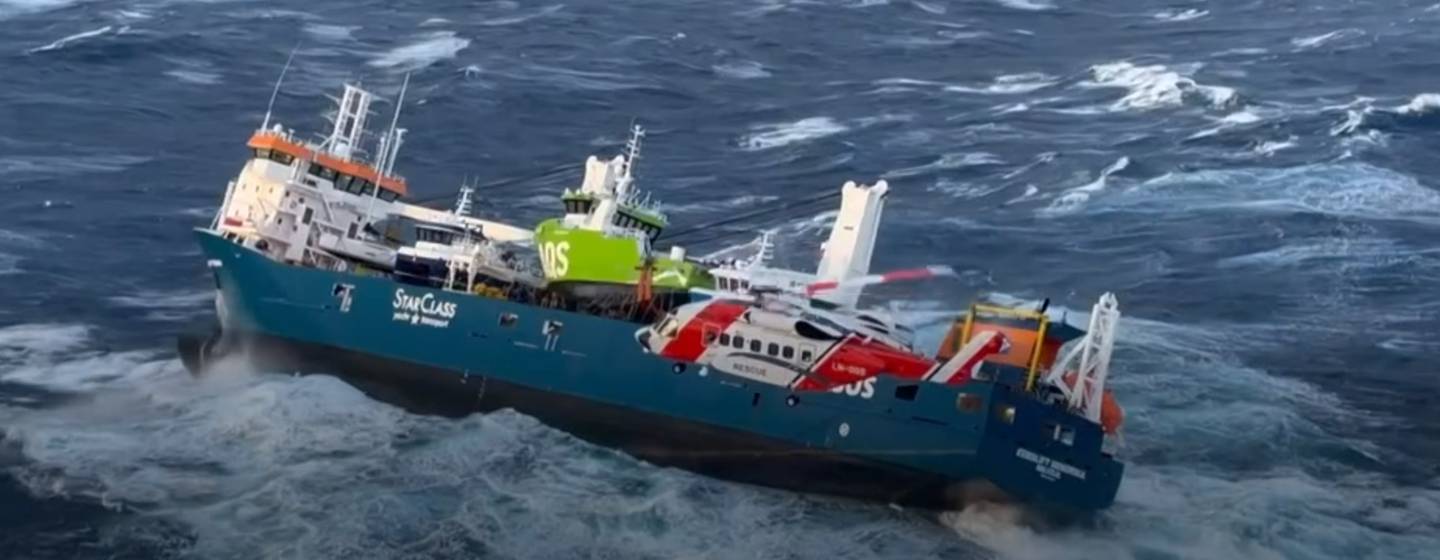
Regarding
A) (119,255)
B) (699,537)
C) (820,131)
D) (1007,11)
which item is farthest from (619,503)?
(1007,11)

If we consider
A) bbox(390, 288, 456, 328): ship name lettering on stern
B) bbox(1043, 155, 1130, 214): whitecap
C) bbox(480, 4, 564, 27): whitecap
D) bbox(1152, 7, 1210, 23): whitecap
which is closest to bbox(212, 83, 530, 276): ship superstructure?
bbox(390, 288, 456, 328): ship name lettering on stern

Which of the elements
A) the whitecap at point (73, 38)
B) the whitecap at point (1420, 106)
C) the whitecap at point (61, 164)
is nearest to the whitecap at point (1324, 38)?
the whitecap at point (1420, 106)

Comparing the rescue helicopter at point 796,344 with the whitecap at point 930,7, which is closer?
the rescue helicopter at point 796,344

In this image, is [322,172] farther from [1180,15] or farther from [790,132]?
[1180,15]

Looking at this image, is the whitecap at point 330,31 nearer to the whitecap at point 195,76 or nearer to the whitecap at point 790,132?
the whitecap at point 195,76

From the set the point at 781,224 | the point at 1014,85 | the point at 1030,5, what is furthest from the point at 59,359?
the point at 1030,5

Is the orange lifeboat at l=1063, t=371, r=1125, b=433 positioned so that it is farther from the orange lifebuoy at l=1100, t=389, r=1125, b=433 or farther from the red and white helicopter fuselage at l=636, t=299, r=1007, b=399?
the red and white helicopter fuselage at l=636, t=299, r=1007, b=399
